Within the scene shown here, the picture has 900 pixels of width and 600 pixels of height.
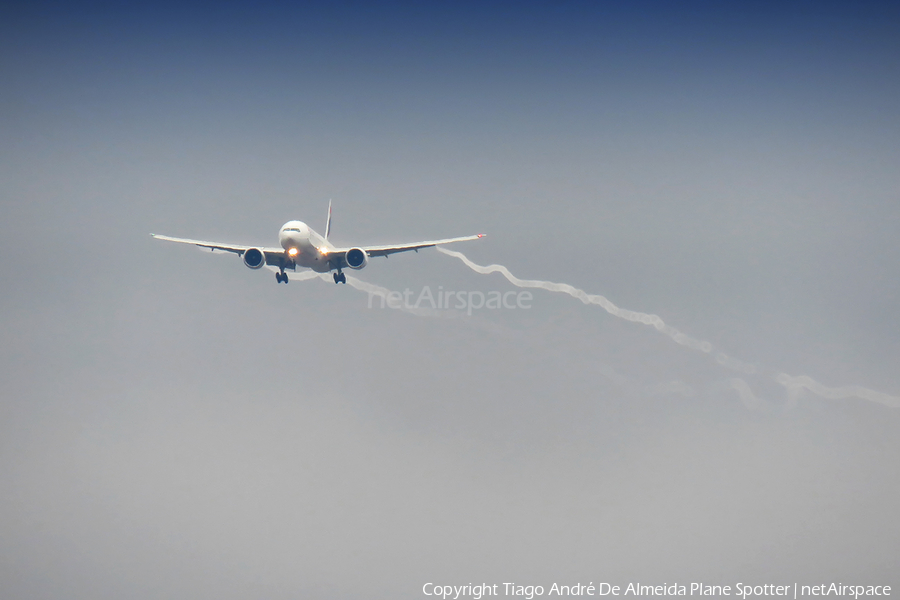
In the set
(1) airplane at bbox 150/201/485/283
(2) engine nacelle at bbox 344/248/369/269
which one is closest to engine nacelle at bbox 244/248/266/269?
(1) airplane at bbox 150/201/485/283

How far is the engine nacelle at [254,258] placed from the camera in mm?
51562

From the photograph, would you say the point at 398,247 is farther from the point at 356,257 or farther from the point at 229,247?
the point at 229,247

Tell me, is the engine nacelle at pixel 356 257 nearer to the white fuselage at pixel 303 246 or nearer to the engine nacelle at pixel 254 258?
the white fuselage at pixel 303 246

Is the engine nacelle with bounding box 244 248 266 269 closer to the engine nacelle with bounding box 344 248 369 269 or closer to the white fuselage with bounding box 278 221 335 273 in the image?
the white fuselage with bounding box 278 221 335 273

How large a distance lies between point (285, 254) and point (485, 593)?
296 ft

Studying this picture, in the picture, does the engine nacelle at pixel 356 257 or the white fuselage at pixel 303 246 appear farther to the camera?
the engine nacelle at pixel 356 257

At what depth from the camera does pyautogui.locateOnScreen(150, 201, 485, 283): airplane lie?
50.1 meters

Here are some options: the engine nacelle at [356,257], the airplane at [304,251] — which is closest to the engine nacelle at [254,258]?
the airplane at [304,251]

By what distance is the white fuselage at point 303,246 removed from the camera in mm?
49719

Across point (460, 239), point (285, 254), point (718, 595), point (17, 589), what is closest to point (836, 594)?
point (718, 595)

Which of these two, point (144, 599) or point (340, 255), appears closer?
point (340, 255)

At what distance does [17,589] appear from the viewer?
131625 millimetres

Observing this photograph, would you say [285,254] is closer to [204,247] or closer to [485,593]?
[204,247]

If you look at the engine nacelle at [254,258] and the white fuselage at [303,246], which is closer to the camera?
the white fuselage at [303,246]
